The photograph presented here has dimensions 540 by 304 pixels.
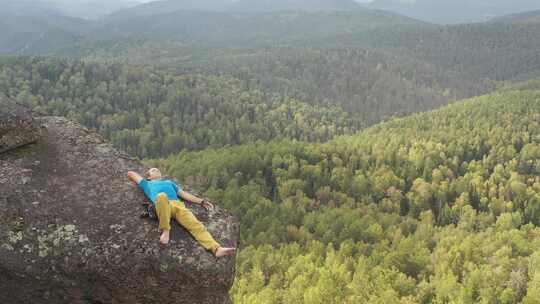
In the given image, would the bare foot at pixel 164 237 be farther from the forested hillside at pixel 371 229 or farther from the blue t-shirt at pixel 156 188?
the forested hillside at pixel 371 229

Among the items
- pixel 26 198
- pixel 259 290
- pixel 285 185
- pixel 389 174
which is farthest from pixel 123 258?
pixel 389 174

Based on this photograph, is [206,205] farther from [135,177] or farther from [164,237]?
[164,237]

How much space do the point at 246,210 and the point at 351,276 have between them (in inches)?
1857

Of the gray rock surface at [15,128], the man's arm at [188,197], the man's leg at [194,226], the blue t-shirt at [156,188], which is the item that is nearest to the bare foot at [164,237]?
the man's leg at [194,226]

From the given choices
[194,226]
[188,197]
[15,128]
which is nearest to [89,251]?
[194,226]

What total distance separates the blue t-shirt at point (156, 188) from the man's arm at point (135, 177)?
0.20m

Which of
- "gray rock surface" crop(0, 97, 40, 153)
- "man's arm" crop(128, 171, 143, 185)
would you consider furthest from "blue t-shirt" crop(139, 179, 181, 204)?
"gray rock surface" crop(0, 97, 40, 153)

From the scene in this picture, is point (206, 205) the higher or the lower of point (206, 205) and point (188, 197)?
the lower

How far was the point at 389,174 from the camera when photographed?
189 meters

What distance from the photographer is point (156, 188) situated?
18109 millimetres

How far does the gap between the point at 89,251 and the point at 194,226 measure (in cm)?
372

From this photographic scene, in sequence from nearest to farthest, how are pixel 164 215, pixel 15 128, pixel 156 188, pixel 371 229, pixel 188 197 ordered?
pixel 164 215
pixel 156 188
pixel 15 128
pixel 188 197
pixel 371 229

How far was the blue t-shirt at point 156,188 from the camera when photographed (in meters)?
18.0

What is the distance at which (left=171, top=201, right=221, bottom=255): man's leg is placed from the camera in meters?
17.0
